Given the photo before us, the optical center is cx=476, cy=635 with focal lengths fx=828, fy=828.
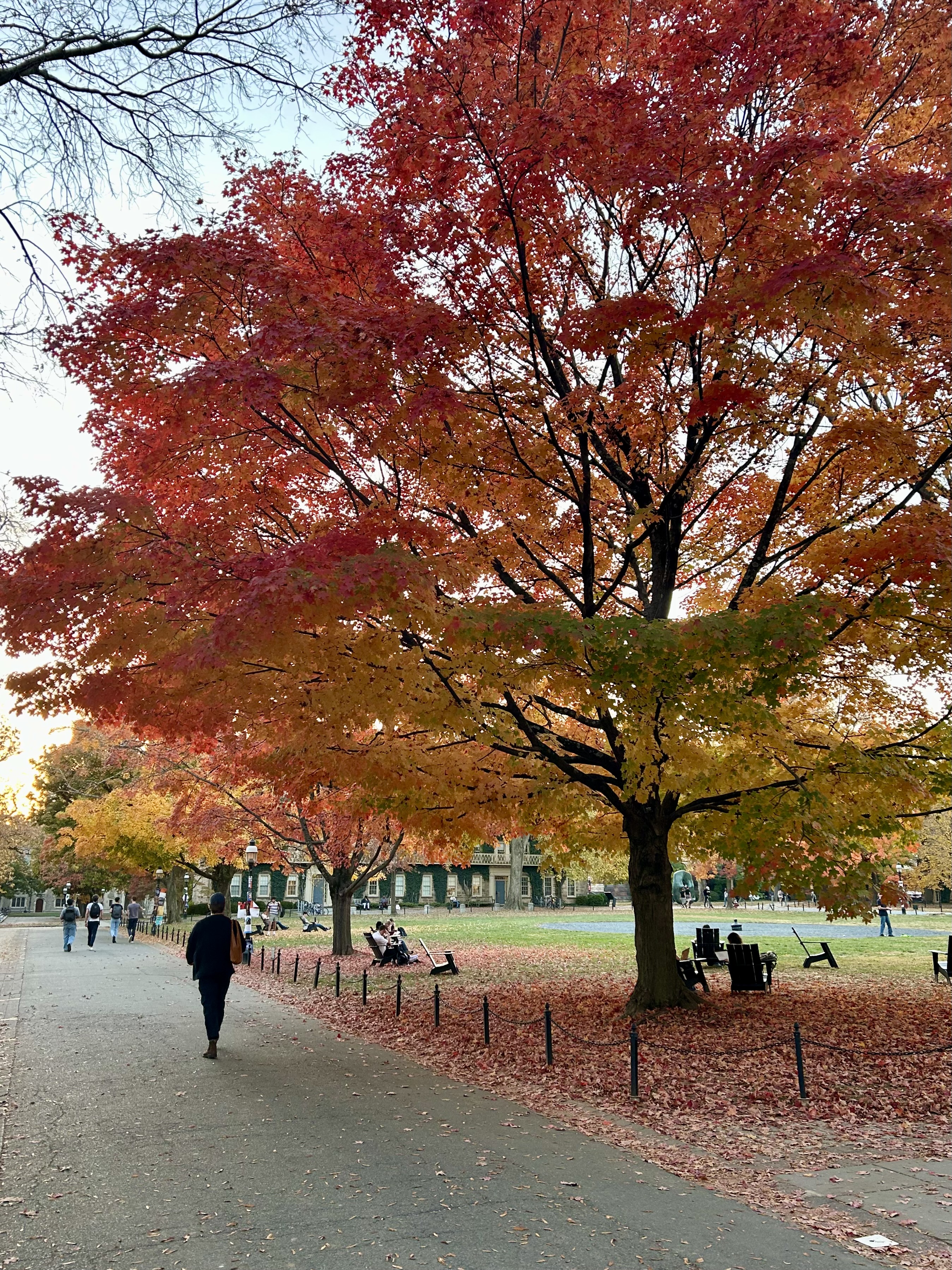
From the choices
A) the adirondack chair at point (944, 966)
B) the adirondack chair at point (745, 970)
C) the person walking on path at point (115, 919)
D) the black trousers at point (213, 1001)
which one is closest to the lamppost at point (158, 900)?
the person walking on path at point (115, 919)

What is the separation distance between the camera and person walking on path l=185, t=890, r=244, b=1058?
1004cm

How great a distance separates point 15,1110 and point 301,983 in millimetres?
11395

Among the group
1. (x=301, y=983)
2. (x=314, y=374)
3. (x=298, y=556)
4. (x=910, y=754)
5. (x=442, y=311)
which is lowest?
(x=301, y=983)

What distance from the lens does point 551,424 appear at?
9922 mm

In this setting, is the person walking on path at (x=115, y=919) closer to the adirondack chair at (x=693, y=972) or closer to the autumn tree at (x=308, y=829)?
the autumn tree at (x=308, y=829)

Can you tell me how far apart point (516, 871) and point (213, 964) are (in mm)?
56598

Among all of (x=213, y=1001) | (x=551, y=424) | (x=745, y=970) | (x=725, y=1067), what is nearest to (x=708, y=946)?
(x=745, y=970)

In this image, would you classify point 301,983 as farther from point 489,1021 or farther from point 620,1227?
point 620,1227

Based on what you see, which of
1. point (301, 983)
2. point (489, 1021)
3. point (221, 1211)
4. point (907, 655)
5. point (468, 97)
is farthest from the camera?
point (301, 983)

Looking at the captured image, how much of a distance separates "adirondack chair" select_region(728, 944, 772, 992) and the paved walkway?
738cm

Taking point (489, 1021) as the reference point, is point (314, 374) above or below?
above

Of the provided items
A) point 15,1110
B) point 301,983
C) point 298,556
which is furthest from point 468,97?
point 301,983

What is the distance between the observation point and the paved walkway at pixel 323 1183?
Result: 467 centimetres

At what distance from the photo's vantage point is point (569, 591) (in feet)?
36.5
